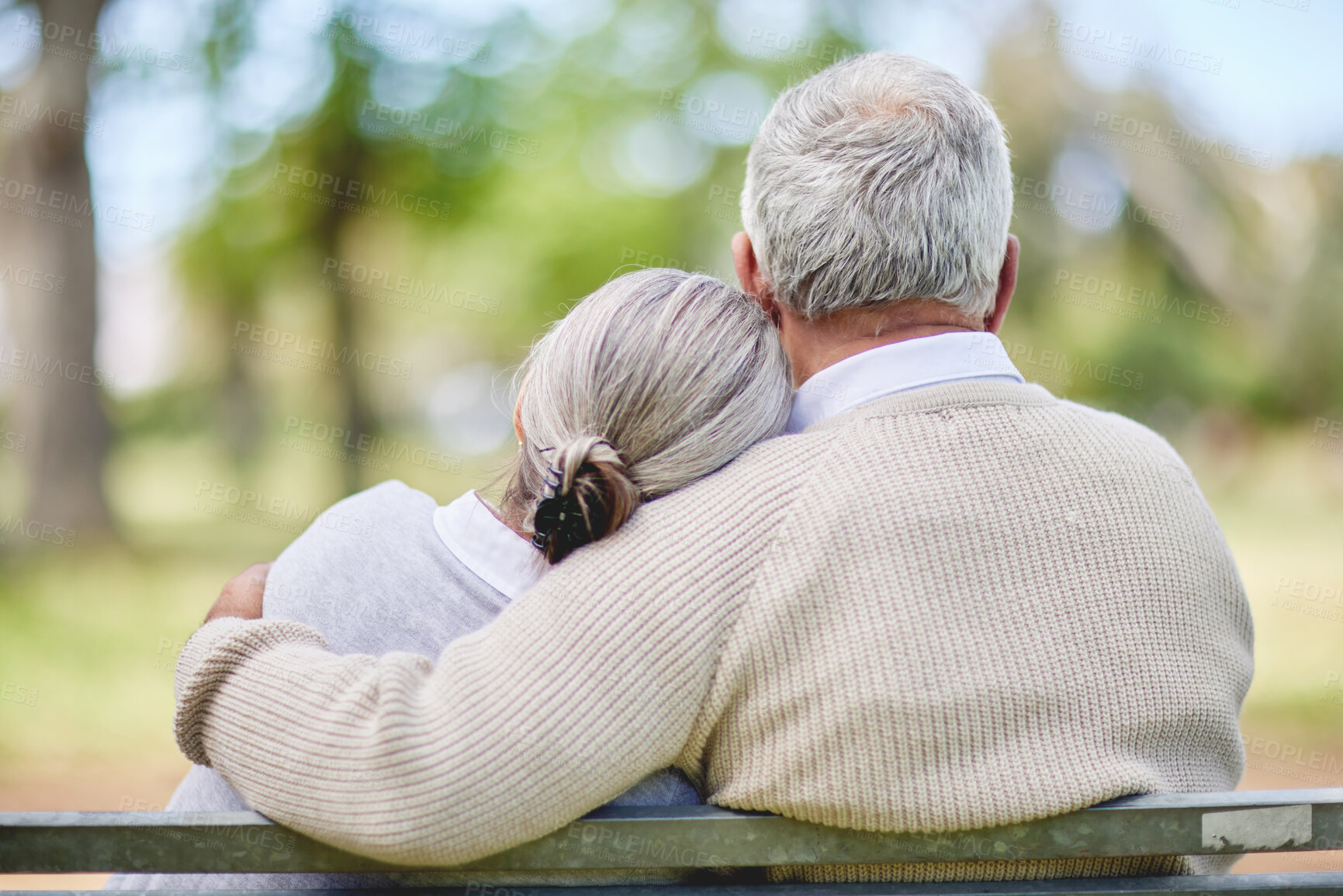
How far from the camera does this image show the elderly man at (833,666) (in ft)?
4.50

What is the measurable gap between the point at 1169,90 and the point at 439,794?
18928 millimetres

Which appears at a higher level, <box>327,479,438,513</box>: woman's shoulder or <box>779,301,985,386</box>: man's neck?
<box>779,301,985,386</box>: man's neck

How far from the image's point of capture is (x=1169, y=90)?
17047 millimetres

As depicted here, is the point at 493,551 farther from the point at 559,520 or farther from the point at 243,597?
the point at 243,597

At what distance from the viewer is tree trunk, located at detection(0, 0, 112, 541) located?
9347 mm

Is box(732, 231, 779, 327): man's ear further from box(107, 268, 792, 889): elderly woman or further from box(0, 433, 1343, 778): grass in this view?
box(0, 433, 1343, 778): grass

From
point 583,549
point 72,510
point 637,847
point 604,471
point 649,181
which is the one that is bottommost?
point 72,510

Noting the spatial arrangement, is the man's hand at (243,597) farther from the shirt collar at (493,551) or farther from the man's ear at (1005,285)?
the man's ear at (1005,285)

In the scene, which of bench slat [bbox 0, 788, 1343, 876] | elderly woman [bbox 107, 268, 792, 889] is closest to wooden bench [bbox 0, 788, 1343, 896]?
bench slat [bbox 0, 788, 1343, 876]

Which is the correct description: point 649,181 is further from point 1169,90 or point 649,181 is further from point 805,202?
point 805,202

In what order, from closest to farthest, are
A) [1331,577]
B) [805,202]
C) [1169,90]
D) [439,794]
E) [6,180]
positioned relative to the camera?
[439,794]
[805,202]
[6,180]
[1331,577]
[1169,90]

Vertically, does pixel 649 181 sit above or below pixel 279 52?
below

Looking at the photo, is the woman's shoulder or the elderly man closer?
the elderly man

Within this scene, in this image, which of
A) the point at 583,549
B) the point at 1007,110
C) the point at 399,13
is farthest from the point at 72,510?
the point at 1007,110
